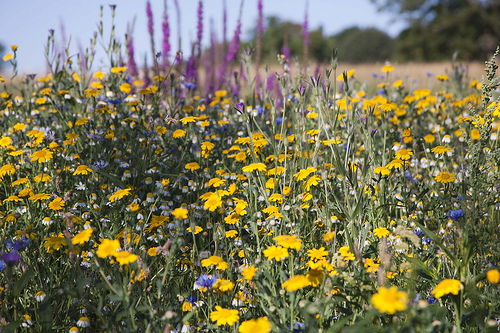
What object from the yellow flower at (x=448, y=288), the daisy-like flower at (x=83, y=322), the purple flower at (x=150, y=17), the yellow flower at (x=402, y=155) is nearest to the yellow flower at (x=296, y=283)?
the yellow flower at (x=448, y=288)

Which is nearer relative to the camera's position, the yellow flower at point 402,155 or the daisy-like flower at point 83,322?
the daisy-like flower at point 83,322

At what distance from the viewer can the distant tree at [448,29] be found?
23.4 metres

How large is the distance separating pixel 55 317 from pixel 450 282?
1.48m

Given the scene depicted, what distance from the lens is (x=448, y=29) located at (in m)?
24.7

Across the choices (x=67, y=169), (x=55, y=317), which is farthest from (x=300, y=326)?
(x=67, y=169)

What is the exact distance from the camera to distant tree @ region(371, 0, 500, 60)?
2338cm

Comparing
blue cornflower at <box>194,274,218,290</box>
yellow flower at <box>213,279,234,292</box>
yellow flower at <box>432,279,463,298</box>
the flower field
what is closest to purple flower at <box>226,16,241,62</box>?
the flower field

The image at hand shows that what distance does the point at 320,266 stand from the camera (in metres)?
1.44

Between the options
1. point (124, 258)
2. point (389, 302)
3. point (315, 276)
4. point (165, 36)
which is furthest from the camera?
point (165, 36)

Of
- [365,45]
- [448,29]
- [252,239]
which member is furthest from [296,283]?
[365,45]

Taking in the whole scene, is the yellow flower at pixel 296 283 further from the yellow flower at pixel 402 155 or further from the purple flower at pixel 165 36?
the purple flower at pixel 165 36

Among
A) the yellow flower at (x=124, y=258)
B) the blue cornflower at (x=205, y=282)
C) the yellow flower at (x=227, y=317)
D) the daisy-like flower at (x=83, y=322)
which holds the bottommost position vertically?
the daisy-like flower at (x=83, y=322)

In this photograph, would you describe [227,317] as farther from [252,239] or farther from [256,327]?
[252,239]

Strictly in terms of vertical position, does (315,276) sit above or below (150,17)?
below
